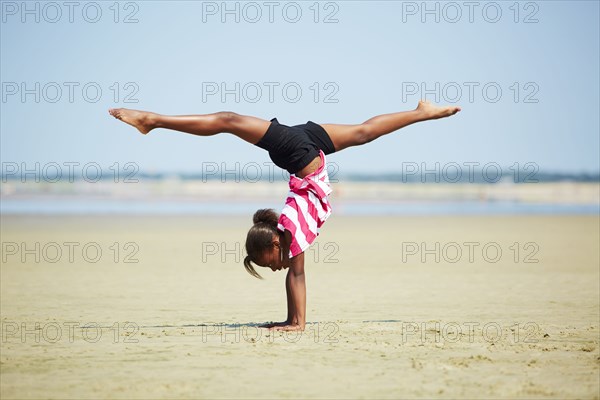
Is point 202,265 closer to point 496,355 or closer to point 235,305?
point 235,305

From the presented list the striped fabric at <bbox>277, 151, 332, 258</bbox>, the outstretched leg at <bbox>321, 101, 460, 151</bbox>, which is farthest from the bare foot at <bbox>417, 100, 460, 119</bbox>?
the striped fabric at <bbox>277, 151, 332, 258</bbox>

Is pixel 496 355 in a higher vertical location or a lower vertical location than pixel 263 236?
lower

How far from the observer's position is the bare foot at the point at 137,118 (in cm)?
695

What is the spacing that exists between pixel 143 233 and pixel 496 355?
18.4 meters

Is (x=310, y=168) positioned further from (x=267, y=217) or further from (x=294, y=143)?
(x=267, y=217)

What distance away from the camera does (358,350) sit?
21.3 ft

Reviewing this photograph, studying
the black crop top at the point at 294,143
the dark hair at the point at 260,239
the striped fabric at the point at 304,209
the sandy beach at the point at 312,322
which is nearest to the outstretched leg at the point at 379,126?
the black crop top at the point at 294,143

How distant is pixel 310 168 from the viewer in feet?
24.2

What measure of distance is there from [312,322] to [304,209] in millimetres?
1651

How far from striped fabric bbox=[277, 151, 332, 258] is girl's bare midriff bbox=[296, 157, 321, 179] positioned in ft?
0.11

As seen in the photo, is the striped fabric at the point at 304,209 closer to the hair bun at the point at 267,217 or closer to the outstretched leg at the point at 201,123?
the hair bun at the point at 267,217

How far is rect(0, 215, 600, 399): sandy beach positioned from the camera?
537 cm

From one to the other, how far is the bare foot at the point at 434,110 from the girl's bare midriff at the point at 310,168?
141 cm

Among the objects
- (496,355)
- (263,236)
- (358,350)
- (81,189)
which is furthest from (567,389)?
(81,189)
